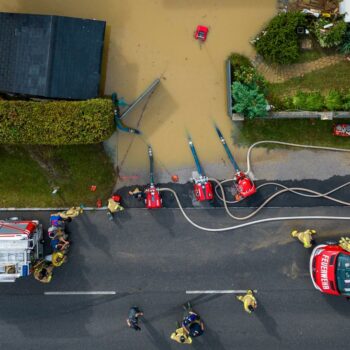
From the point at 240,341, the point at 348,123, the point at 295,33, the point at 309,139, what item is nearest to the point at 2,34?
the point at 295,33

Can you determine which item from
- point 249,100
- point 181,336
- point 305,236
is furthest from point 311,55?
point 181,336

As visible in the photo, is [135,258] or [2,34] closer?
[2,34]

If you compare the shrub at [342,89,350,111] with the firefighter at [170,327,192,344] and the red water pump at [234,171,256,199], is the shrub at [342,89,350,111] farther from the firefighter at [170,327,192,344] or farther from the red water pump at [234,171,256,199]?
the firefighter at [170,327,192,344]

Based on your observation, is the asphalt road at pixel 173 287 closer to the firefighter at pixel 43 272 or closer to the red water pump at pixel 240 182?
the firefighter at pixel 43 272

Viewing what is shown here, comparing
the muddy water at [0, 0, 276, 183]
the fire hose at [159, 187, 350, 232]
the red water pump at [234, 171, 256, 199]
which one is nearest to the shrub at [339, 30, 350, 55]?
the muddy water at [0, 0, 276, 183]

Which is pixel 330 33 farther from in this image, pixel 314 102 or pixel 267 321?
pixel 267 321

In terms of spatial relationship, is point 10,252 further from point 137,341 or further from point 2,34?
point 2,34

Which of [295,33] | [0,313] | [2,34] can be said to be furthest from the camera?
[0,313]
